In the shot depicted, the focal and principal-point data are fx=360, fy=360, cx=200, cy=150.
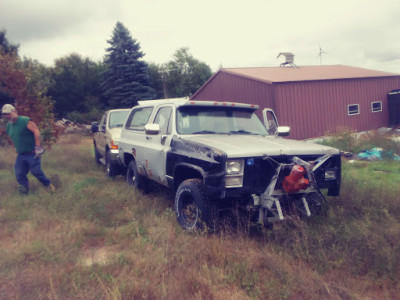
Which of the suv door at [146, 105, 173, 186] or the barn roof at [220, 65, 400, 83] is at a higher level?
the barn roof at [220, 65, 400, 83]

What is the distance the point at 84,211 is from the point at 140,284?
8.79 feet

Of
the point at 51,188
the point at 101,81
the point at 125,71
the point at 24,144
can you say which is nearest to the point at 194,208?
the point at 51,188

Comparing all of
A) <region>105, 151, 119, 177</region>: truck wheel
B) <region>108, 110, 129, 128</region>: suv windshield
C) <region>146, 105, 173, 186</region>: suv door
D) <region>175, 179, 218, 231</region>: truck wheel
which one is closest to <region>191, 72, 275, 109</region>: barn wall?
<region>108, 110, 129, 128</region>: suv windshield

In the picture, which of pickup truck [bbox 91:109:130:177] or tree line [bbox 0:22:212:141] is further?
tree line [bbox 0:22:212:141]

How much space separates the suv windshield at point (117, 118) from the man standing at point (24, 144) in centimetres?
311

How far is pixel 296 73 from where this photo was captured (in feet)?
64.1

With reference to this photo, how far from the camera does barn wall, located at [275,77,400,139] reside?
1722 cm

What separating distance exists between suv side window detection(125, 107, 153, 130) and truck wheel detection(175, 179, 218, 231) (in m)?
2.33

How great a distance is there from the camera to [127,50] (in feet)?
102

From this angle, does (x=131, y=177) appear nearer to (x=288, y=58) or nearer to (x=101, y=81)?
(x=288, y=58)

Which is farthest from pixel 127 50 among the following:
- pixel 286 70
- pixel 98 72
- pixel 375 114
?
pixel 375 114

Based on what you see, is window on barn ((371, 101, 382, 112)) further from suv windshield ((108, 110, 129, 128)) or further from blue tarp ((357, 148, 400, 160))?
suv windshield ((108, 110, 129, 128))

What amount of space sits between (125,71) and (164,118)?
2583 centimetres

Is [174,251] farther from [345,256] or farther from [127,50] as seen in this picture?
[127,50]
